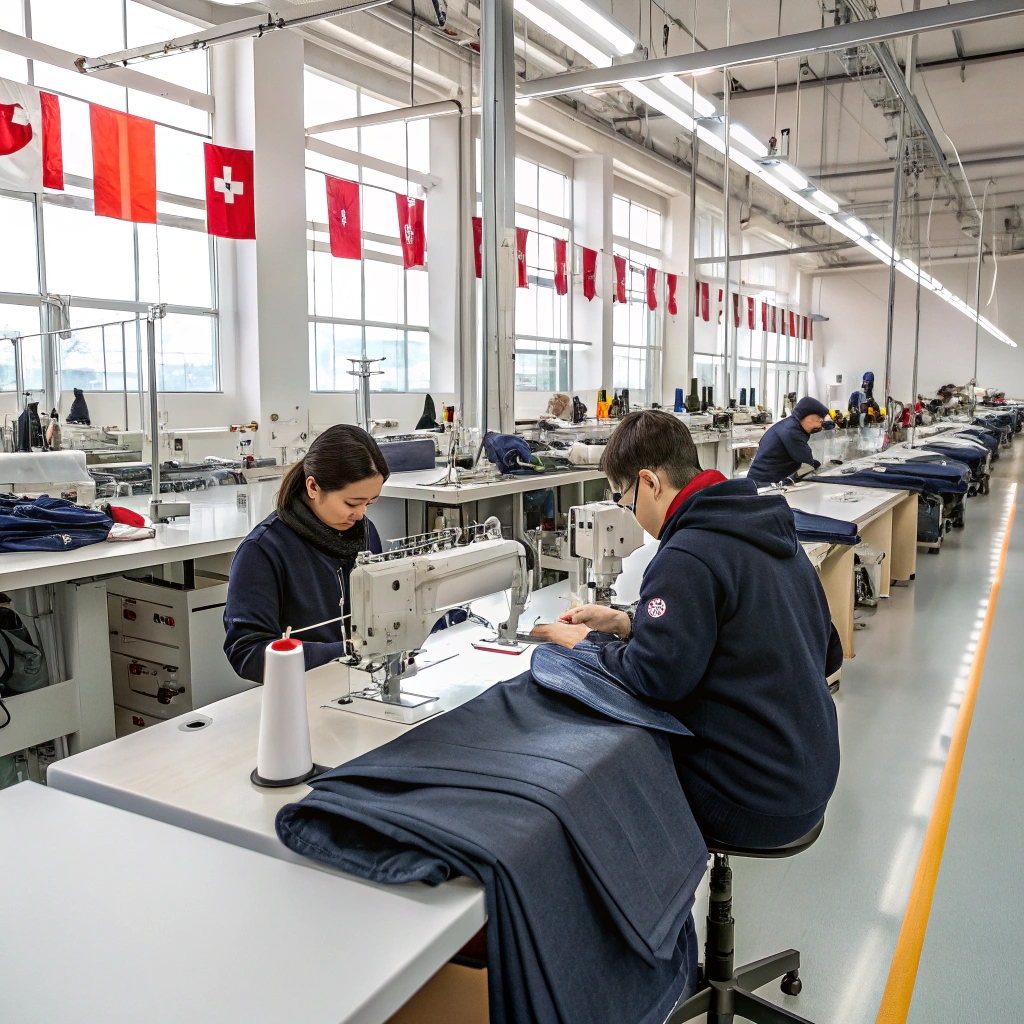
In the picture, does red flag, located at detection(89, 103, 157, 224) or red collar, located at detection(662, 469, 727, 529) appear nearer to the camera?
red collar, located at detection(662, 469, 727, 529)

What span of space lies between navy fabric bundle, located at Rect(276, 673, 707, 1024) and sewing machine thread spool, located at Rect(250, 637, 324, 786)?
94 mm

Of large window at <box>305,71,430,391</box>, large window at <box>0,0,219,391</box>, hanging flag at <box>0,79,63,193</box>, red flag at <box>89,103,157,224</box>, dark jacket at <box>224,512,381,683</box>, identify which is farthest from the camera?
large window at <box>305,71,430,391</box>

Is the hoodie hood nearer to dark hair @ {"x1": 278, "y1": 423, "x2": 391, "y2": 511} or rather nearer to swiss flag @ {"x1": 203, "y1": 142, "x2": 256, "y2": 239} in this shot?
dark hair @ {"x1": 278, "y1": 423, "x2": 391, "y2": 511}

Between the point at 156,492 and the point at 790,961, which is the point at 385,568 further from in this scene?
the point at 156,492

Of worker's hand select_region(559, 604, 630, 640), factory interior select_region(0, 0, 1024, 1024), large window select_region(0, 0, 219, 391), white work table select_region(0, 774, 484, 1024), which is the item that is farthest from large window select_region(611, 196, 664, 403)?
white work table select_region(0, 774, 484, 1024)

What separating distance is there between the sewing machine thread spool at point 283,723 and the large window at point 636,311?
12257 mm

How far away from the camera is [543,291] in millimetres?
11938

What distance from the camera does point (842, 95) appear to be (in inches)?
398

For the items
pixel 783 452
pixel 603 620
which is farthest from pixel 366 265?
pixel 603 620

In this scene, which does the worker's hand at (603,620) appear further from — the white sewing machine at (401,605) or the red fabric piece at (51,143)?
the red fabric piece at (51,143)

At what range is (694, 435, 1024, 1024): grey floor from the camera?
1979 mm

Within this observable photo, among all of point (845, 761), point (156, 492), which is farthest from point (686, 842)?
point (156, 492)

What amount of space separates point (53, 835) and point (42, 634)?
65.2 inches

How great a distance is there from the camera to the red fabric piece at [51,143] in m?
5.52
